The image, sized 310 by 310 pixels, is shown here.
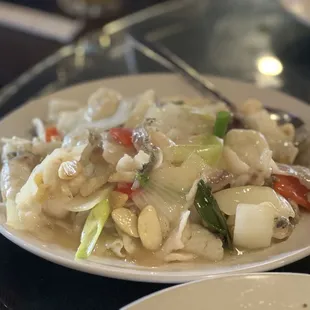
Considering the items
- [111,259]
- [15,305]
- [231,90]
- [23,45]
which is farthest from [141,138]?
[23,45]

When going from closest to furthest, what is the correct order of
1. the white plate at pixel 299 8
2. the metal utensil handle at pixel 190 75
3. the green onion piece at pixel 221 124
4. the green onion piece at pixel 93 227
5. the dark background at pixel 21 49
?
the green onion piece at pixel 93 227 < the green onion piece at pixel 221 124 < the metal utensil handle at pixel 190 75 < the white plate at pixel 299 8 < the dark background at pixel 21 49

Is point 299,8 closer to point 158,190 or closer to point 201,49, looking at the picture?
point 201,49

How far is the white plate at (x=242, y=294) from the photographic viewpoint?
35.3 inches

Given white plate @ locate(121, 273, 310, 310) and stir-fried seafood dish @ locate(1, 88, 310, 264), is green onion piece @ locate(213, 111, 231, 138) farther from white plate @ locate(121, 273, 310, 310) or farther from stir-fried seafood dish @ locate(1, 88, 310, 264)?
white plate @ locate(121, 273, 310, 310)

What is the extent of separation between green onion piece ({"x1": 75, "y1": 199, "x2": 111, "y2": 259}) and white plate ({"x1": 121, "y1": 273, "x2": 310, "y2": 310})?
196 millimetres

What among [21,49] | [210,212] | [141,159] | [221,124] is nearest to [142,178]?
[141,159]

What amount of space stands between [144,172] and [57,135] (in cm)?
32

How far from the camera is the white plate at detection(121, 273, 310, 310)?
0.90 meters

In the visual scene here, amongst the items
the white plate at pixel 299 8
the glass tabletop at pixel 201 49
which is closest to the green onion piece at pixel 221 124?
the glass tabletop at pixel 201 49

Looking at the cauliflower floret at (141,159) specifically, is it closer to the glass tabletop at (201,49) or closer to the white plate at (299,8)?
the glass tabletop at (201,49)

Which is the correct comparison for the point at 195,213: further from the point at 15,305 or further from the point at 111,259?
the point at 15,305

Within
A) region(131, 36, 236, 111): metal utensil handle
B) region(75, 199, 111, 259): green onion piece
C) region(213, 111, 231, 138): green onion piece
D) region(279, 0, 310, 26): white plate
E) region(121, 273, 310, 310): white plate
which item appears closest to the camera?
region(121, 273, 310, 310): white plate

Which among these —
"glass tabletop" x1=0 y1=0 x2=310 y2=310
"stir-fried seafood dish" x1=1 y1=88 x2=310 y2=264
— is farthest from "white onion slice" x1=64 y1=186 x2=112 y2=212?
"glass tabletop" x1=0 y1=0 x2=310 y2=310

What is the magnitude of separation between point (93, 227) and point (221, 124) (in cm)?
37
